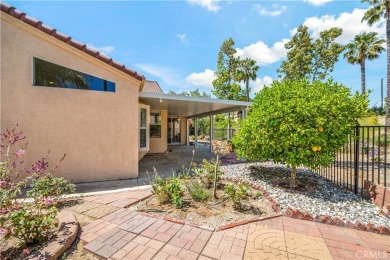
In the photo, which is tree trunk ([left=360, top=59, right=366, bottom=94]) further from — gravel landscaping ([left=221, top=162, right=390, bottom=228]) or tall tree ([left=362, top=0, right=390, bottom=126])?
gravel landscaping ([left=221, top=162, right=390, bottom=228])

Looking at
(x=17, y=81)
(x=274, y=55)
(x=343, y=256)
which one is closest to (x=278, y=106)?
(x=343, y=256)

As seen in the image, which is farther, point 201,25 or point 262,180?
point 201,25

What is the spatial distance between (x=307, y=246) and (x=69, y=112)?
22.0ft

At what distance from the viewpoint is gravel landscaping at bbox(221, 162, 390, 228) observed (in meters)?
3.69

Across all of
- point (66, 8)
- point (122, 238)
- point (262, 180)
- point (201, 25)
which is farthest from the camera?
point (201, 25)

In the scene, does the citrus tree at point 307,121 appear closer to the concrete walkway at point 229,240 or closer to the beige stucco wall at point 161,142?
the concrete walkway at point 229,240

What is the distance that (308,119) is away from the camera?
4488mm

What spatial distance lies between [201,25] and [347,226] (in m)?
9.61

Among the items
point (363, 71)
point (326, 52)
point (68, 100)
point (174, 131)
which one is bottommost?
point (174, 131)

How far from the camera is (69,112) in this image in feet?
18.7

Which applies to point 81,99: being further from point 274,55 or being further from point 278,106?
point 274,55
